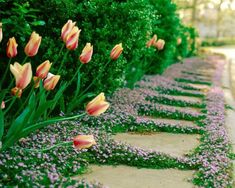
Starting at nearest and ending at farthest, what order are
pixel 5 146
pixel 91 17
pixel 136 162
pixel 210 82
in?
pixel 5 146 < pixel 136 162 < pixel 91 17 < pixel 210 82

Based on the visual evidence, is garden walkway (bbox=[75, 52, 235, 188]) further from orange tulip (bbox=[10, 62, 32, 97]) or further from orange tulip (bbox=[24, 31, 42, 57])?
orange tulip (bbox=[24, 31, 42, 57])

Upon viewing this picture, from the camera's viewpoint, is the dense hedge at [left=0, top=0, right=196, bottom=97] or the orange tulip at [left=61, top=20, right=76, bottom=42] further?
the dense hedge at [left=0, top=0, right=196, bottom=97]

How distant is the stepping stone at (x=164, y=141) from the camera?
504cm

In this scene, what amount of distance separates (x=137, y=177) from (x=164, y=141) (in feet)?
4.83

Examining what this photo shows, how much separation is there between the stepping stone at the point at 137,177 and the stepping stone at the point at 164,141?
2.08 feet

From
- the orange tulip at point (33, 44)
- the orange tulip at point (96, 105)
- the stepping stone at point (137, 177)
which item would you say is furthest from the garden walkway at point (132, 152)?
the orange tulip at point (33, 44)

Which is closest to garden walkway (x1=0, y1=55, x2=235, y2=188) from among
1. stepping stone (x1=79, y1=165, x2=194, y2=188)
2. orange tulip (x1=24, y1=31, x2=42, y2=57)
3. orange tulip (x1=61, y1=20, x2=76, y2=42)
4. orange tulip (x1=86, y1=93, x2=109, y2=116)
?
stepping stone (x1=79, y1=165, x2=194, y2=188)

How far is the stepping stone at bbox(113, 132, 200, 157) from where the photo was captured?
16.5 ft

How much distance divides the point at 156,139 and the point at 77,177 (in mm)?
1834

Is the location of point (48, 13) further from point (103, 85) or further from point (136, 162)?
point (136, 162)

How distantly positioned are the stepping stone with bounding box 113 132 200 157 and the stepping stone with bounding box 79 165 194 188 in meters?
0.63

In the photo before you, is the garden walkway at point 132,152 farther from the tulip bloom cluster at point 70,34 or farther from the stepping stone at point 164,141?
the tulip bloom cluster at point 70,34

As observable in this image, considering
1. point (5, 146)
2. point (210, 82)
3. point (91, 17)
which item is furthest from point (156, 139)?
point (210, 82)

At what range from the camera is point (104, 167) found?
13.8 ft
